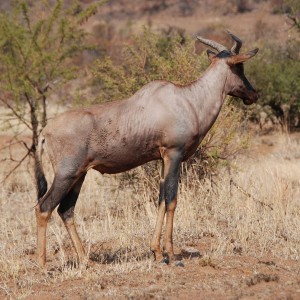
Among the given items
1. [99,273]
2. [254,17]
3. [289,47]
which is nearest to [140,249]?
[99,273]

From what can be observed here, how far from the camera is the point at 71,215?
798 cm

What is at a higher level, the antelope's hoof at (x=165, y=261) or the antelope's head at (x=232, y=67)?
the antelope's head at (x=232, y=67)

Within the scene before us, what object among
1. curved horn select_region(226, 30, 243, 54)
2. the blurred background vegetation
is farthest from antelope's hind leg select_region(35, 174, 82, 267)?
the blurred background vegetation

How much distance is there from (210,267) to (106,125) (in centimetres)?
204

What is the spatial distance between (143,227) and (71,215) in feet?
6.35

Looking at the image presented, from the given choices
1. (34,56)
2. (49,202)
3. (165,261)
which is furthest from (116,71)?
(165,261)

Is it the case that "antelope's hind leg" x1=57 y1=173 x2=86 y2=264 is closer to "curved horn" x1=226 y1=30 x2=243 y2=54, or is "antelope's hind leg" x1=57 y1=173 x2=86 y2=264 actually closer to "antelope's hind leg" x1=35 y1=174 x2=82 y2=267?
"antelope's hind leg" x1=35 y1=174 x2=82 y2=267

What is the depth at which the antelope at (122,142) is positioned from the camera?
759 centimetres

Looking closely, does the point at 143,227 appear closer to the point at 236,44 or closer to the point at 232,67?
the point at 232,67

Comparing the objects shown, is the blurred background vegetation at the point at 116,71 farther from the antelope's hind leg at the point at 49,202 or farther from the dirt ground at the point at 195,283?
the dirt ground at the point at 195,283

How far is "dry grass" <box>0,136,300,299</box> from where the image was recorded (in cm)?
743

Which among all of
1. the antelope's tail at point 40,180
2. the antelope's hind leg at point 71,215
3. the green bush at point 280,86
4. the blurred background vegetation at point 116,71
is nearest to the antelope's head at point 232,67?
the antelope's hind leg at point 71,215

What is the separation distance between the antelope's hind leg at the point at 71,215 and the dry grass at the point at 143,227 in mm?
144

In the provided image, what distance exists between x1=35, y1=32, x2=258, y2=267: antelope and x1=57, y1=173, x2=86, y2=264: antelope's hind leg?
12 millimetres
